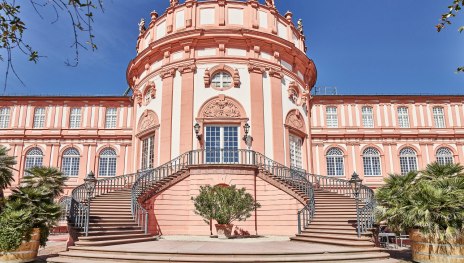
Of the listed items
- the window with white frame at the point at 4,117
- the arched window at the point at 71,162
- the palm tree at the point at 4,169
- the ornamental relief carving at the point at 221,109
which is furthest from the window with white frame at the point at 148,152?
the window with white frame at the point at 4,117

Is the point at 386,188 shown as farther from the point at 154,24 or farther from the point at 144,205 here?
the point at 154,24

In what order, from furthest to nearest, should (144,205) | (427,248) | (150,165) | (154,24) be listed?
(154,24), (150,165), (144,205), (427,248)

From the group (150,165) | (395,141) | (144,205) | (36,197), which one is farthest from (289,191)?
(395,141)

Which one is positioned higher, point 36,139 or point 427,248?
point 36,139

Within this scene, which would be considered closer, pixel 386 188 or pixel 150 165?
pixel 386 188

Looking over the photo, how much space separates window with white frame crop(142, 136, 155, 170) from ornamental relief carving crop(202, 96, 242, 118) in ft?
12.3

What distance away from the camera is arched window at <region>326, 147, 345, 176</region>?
29.1 metres

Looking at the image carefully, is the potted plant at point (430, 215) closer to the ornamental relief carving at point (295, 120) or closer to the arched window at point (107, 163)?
the ornamental relief carving at point (295, 120)

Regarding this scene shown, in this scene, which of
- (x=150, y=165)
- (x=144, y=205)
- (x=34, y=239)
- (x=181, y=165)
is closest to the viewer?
(x=34, y=239)

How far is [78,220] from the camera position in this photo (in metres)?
12.6

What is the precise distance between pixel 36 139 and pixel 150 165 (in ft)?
44.4

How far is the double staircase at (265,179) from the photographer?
1219cm

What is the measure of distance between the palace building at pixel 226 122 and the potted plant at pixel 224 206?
79.7 inches

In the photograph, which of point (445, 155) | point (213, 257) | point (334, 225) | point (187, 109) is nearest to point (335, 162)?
point (445, 155)
